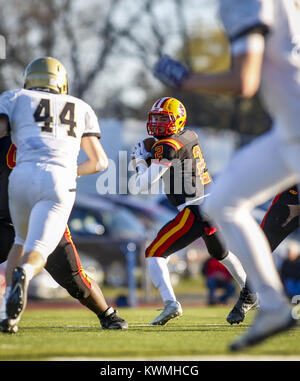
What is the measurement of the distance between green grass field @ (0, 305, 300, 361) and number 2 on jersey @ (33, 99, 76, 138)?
53.1 inches

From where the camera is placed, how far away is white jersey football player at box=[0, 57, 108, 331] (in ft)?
16.4

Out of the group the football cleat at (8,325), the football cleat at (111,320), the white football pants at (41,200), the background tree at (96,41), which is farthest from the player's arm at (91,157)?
the background tree at (96,41)

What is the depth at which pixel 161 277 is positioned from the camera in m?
6.60

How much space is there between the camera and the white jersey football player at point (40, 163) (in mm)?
5008

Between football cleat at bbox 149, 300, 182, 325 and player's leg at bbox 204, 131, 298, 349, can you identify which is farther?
football cleat at bbox 149, 300, 182, 325

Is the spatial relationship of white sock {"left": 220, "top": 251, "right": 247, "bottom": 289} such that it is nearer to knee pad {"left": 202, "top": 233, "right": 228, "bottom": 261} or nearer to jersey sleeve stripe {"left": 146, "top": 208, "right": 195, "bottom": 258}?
knee pad {"left": 202, "top": 233, "right": 228, "bottom": 261}

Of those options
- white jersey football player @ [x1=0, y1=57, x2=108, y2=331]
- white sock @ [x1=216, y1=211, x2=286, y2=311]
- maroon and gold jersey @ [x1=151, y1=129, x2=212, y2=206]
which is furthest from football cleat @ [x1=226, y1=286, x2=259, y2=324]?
white sock @ [x1=216, y1=211, x2=286, y2=311]

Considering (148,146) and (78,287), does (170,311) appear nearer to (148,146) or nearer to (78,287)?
(78,287)

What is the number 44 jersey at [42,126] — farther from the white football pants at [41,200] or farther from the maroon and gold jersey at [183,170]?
the maroon and gold jersey at [183,170]

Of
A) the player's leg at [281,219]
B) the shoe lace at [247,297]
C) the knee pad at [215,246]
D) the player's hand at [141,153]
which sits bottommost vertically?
the shoe lace at [247,297]

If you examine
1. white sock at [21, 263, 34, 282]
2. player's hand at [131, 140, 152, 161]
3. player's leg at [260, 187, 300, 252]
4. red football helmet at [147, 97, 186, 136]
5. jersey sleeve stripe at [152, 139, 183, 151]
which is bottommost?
white sock at [21, 263, 34, 282]

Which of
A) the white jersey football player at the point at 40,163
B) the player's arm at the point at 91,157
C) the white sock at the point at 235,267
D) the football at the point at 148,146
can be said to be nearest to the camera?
the white jersey football player at the point at 40,163

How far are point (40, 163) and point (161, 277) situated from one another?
194 cm
